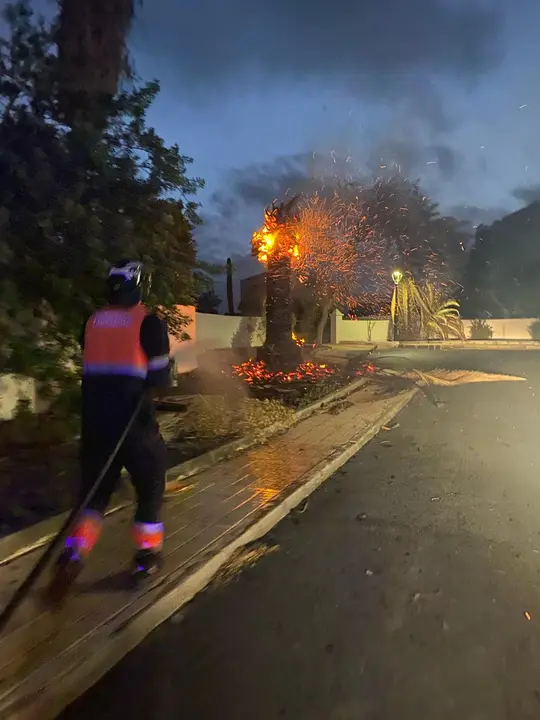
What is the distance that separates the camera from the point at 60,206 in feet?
18.5

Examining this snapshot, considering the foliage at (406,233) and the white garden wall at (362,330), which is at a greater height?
the foliage at (406,233)

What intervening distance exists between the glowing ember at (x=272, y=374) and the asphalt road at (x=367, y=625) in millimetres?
8353

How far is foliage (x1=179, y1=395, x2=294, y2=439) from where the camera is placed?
969 cm

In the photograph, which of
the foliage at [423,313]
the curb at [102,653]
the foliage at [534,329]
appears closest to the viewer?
the curb at [102,653]

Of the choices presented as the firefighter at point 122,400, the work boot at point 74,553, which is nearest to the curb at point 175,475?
the work boot at point 74,553

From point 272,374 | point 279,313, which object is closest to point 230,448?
point 272,374

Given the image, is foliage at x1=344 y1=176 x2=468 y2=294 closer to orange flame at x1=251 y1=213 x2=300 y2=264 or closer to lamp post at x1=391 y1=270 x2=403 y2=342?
lamp post at x1=391 y1=270 x2=403 y2=342

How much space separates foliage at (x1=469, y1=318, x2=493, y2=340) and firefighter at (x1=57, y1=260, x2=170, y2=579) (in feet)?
159

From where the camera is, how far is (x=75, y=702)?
3258 mm

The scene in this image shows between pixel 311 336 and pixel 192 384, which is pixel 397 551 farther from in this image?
pixel 311 336

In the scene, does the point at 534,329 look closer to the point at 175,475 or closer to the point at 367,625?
the point at 175,475

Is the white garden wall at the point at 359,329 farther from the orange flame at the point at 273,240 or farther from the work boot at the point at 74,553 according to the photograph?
the work boot at the point at 74,553

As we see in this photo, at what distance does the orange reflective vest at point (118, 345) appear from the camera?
427 centimetres

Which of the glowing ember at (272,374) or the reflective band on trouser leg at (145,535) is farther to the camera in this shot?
the glowing ember at (272,374)
